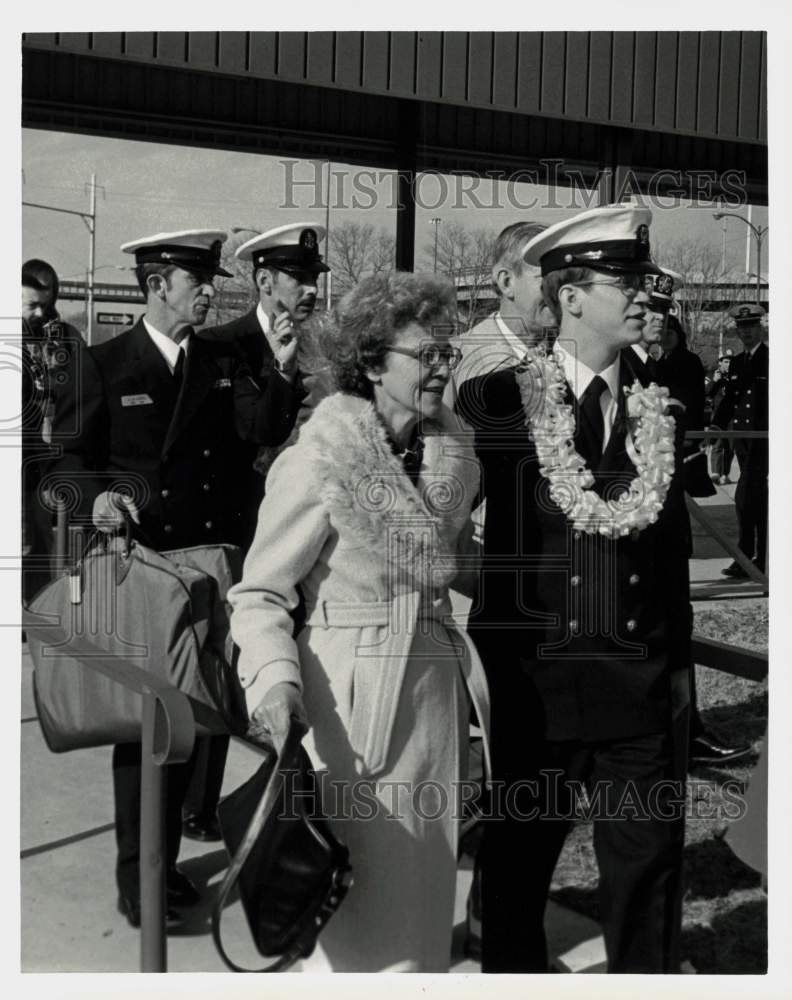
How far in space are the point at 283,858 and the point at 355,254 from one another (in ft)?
4.67

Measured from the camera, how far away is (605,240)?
3098 millimetres

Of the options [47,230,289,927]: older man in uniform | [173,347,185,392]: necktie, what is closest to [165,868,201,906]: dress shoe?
[47,230,289,927]: older man in uniform

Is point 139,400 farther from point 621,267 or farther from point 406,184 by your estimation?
point 621,267

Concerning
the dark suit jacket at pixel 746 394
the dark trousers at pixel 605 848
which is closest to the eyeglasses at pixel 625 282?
the dark suit jacket at pixel 746 394

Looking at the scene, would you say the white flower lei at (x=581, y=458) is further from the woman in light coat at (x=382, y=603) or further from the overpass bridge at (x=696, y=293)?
the overpass bridge at (x=696, y=293)

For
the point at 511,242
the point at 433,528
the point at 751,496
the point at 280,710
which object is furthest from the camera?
the point at 751,496

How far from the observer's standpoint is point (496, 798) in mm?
3256

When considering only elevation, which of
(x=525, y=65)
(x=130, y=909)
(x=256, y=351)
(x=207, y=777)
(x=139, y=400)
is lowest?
(x=130, y=909)

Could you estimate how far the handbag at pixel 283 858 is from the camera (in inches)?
108

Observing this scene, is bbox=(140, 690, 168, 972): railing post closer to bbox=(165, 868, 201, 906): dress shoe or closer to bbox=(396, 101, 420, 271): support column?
bbox=(165, 868, 201, 906): dress shoe

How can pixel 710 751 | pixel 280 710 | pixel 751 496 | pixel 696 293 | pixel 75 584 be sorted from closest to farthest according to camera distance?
pixel 280 710 → pixel 75 584 → pixel 696 293 → pixel 710 751 → pixel 751 496

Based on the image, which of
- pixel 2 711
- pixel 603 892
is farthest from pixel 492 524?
pixel 2 711

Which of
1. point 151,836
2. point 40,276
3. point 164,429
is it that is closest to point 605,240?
point 164,429

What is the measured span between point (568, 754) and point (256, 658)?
783 mm
